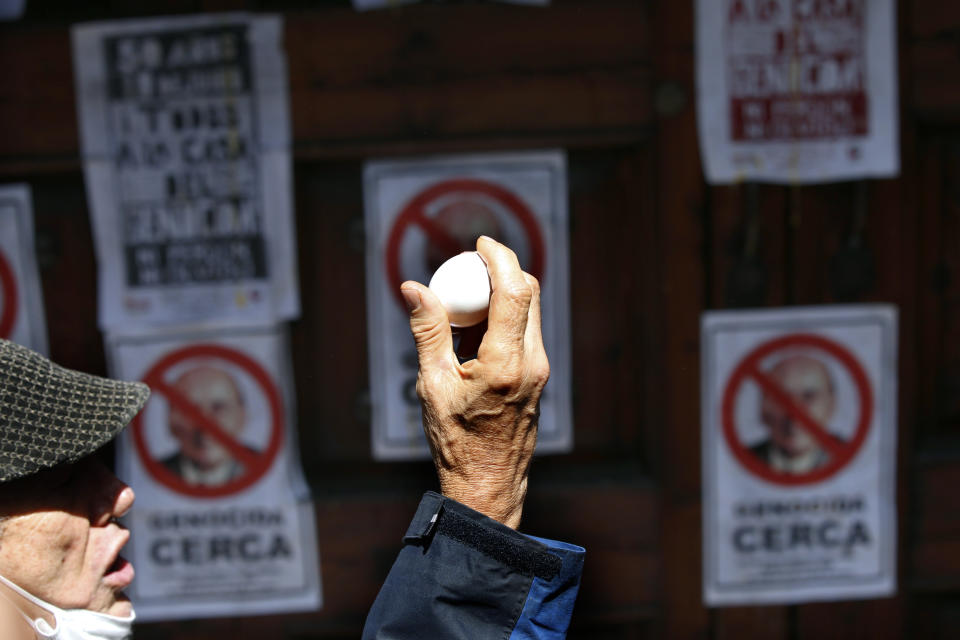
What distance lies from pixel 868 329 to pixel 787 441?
0.35m

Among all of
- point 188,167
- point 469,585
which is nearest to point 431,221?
point 188,167

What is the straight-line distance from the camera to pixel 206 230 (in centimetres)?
212

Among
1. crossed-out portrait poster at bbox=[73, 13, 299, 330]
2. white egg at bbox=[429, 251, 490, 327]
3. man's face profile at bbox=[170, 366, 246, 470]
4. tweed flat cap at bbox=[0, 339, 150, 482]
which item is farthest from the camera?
man's face profile at bbox=[170, 366, 246, 470]

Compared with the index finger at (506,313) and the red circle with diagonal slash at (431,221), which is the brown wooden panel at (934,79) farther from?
the index finger at (506,313)

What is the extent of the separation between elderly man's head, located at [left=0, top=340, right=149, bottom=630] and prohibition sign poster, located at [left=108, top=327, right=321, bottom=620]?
3.34ft

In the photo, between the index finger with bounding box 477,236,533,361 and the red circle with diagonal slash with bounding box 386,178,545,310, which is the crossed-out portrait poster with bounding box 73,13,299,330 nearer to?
the red circle with diagonal slash with bounding box 386,178,545,310

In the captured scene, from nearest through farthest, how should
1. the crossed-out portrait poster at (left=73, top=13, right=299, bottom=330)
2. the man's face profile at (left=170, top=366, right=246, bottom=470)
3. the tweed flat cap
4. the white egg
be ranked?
the tweed flat cap, the white egg, the crossed-out portrait poster at (left=73, top=13, right=299, bottom=330), the man's face profile at (left=170, top=366, right=246, bottom=470)

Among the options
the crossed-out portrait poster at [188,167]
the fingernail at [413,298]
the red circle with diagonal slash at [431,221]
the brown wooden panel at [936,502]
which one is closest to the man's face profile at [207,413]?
the crossed-out portrait poster at [188,167]

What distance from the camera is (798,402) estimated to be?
7.27ft

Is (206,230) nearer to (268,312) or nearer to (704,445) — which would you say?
(268,312)

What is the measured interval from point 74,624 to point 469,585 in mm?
524

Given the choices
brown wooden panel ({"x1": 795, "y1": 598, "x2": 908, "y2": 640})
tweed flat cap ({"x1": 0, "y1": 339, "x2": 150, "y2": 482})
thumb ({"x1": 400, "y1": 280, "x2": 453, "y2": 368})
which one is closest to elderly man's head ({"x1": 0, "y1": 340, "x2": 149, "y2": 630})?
tweed flat cap ({"x1": 0, "y1": 339, "x2": 150, "y2": 482})

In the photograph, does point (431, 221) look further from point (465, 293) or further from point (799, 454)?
point (799, 454)

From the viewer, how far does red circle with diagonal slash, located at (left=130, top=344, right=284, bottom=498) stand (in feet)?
7.09
